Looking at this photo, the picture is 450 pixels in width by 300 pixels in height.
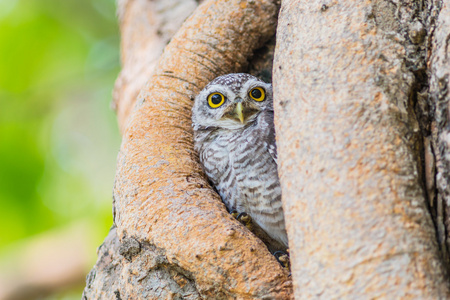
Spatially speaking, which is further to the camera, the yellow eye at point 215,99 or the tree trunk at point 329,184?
the yellow eye at point 215,99

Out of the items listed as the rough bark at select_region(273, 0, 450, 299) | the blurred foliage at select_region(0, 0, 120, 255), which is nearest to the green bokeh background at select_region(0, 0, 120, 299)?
the blurred foliage at select_region(0, 0, 120, 255)

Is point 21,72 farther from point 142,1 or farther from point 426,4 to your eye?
point 426,4

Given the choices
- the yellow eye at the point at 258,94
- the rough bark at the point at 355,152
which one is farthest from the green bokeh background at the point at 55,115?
the rough bark at the point at 355,152

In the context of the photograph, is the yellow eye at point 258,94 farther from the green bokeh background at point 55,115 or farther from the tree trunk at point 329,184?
the green bokeh background at point 55,115

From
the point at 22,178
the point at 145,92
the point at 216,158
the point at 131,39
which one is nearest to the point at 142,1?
the point at 131,39

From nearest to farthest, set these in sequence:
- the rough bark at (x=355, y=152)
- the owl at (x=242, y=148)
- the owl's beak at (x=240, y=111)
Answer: the rough bark at (x=355, y=152) → the owl at (x=242, y=148) → the owl's beak at (x=240, y=111)

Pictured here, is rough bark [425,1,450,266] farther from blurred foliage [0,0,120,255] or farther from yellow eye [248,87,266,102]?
blurred foliage [0,0,120,255]
